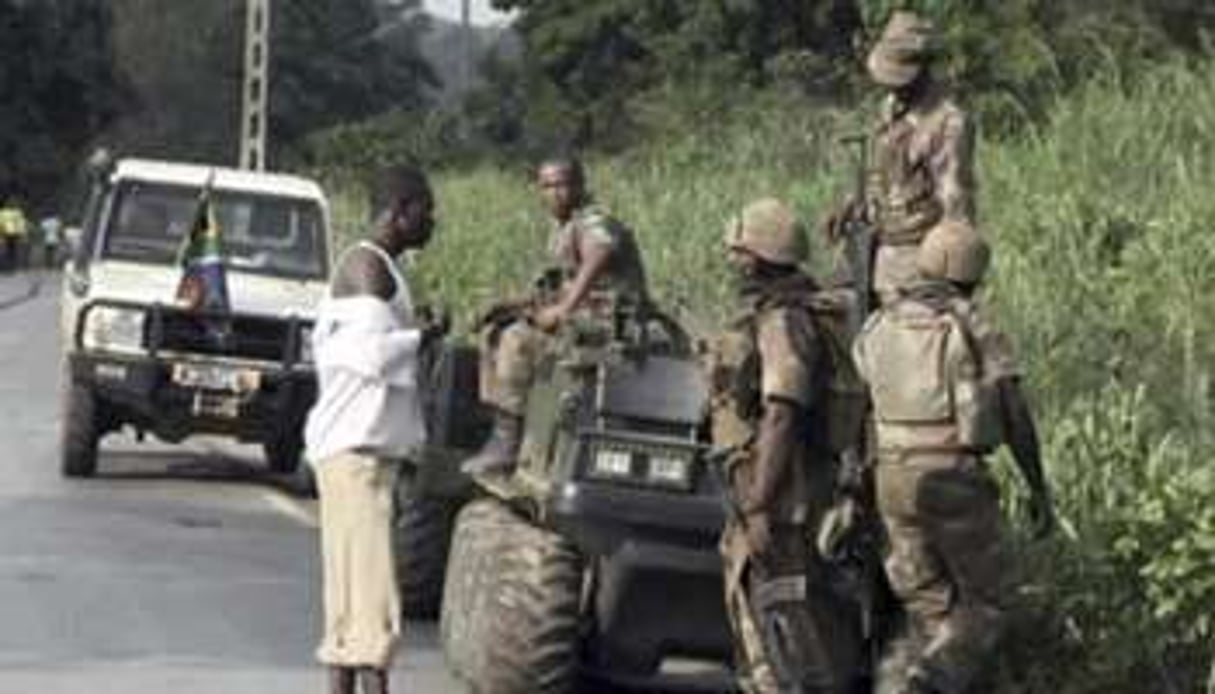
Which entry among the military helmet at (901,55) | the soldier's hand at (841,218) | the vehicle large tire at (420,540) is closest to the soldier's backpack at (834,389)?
the military helmet at (901,55)

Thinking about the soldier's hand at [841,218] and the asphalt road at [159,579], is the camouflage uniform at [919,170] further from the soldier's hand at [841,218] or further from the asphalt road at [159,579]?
the asphalt road at [159,579]

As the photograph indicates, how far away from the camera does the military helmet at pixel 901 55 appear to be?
9.44m

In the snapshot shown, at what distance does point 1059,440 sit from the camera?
382 inches

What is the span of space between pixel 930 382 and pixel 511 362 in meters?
2.67

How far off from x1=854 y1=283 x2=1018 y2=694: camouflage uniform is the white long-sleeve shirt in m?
1.56

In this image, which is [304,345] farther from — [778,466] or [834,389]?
[778,466]

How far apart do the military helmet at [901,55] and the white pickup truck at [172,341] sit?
816 centimetres

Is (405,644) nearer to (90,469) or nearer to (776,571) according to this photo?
(776,571)

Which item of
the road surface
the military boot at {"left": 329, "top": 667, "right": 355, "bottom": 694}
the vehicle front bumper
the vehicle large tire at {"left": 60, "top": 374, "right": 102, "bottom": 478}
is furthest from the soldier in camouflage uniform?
the vehicle large tire at {"left": 60, "top": 374, "right": 102, "bottom": 478}

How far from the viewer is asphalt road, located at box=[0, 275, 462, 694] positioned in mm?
10609

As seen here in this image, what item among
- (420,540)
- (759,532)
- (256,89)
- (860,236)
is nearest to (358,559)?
(759,532)

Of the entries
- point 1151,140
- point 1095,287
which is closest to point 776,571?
point 1095,287

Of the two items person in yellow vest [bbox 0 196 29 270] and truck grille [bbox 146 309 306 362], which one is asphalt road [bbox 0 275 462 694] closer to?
truck grille [bbox 146 309 306 362]

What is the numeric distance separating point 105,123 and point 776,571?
8111cm
